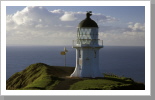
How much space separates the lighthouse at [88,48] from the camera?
27.3 metres

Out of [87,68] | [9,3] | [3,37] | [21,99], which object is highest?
[9,3]

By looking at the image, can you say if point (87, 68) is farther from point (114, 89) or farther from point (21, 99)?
point (21, 99)

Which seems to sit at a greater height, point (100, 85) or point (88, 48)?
point (88, 48)

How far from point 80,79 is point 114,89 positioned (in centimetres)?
411

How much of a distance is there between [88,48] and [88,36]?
3.96ft

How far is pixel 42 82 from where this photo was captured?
81.5 ft

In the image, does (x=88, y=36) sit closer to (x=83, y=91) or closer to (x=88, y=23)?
(x=88, y=23)

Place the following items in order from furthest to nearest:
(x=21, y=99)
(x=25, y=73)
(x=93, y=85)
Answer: (x=25, y=73), (x=93, y=85), (x=21, y=99)

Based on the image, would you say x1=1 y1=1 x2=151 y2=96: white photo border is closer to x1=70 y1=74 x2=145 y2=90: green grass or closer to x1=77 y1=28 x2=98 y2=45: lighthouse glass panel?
x1=70 y1=74 x2=145 y2=90: green grass

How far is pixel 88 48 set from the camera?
89.5 feet

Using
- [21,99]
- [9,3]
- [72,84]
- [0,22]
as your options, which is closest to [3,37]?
[0,22]

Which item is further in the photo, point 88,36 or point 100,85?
point 88,36

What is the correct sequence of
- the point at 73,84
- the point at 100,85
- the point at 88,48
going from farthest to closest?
1. the point at 88,48
2. the point at 73,84
3. the point at 100,85

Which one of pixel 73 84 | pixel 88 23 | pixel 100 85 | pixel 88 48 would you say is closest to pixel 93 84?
pixel 100 85
